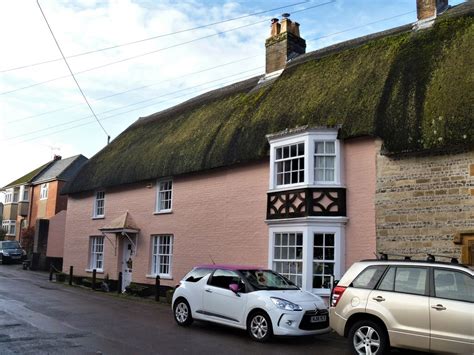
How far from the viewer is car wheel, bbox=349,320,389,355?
7871mm

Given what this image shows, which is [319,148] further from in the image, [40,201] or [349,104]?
[40,201]

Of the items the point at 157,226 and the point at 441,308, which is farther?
the point at 157,226

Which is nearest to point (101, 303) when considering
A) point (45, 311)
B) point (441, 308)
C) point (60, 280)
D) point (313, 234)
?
point (45, 311)

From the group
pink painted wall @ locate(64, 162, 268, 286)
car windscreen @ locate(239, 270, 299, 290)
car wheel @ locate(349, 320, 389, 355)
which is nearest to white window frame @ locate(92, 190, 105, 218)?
pink painted wall @ locate(64, 162, 268, 286)

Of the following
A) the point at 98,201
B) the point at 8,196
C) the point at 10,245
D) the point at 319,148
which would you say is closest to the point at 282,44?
the point at 319,148

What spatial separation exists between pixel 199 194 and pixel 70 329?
8.59 m

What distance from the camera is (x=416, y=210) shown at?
12.3 metres

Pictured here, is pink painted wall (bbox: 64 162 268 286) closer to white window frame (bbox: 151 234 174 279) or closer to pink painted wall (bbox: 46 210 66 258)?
white window frame (bbox: 151 234 174 279)

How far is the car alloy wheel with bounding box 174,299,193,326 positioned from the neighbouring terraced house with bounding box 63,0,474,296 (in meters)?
3.70

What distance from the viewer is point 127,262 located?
22188mm

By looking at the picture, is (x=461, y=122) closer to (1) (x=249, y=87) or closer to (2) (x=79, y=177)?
(1) (x=249, y=87)

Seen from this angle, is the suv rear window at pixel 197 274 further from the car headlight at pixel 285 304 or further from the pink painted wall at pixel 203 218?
the pink painted wall at pixel 203 218

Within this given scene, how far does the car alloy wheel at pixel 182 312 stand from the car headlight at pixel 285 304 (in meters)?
Answer: 2.71

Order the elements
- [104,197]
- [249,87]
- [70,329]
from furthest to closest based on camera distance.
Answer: [104,197]
[249,87]
[70,329]
